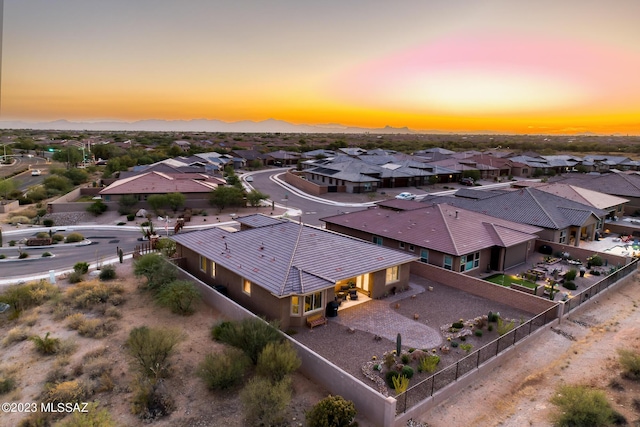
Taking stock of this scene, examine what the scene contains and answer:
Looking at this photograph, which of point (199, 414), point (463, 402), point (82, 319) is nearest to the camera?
point (199, 414)

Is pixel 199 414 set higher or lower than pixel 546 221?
lower

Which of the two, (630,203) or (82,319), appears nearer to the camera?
(82,319)

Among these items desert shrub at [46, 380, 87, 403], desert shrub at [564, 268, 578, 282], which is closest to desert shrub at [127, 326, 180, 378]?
desert shrub at [46, 380, 87, 403]

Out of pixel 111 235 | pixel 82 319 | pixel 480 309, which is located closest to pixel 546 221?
pixel 480 309

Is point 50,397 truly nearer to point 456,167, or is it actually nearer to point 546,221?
point 546,221

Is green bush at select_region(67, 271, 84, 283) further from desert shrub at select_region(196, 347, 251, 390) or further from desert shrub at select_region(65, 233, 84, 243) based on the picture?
desert shrub at select_region(196, 347, 251, 390)

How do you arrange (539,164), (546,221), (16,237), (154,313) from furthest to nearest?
(539,164) → (16,237) → (546,221) → (154,313)

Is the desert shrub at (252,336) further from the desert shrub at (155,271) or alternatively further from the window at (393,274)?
the window at (393,274)
